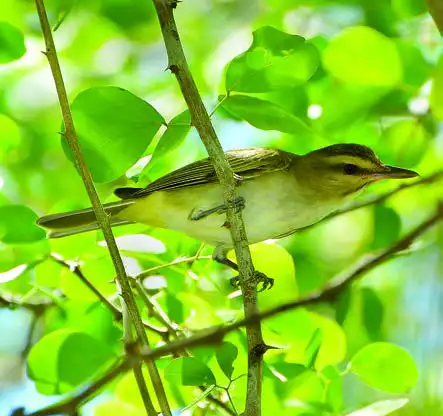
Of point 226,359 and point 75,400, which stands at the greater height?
point 226,359

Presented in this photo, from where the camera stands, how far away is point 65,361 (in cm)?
236

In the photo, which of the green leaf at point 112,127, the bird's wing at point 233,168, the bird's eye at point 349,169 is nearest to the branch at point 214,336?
the green leaf at point 112,127

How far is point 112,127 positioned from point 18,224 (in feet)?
1.48

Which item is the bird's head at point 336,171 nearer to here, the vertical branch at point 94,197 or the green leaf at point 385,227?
the green leaf at point 385,227

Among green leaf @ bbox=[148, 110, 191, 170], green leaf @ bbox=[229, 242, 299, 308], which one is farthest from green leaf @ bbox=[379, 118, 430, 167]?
green leaf @ bbox=[148, 110, 191, 170]

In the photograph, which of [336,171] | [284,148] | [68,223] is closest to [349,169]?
[336,171]

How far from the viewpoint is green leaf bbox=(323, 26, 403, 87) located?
2.97 metres

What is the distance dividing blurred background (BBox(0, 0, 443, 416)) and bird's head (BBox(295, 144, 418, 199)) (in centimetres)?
13

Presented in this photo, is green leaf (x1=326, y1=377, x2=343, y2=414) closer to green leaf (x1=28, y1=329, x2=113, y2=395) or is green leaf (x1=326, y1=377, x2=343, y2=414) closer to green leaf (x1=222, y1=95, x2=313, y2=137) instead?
green leaf (x1=28, y1=329, x2=113, y2=395)

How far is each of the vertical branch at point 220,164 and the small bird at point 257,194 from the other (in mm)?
785

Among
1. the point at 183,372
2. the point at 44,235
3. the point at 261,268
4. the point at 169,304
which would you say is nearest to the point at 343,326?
the point at 261,268

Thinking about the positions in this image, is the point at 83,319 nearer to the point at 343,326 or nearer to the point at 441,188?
the point at 343,326

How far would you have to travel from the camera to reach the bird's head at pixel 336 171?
3447 millimetres

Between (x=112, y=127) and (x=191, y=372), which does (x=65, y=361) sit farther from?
(x=112, y=127)
